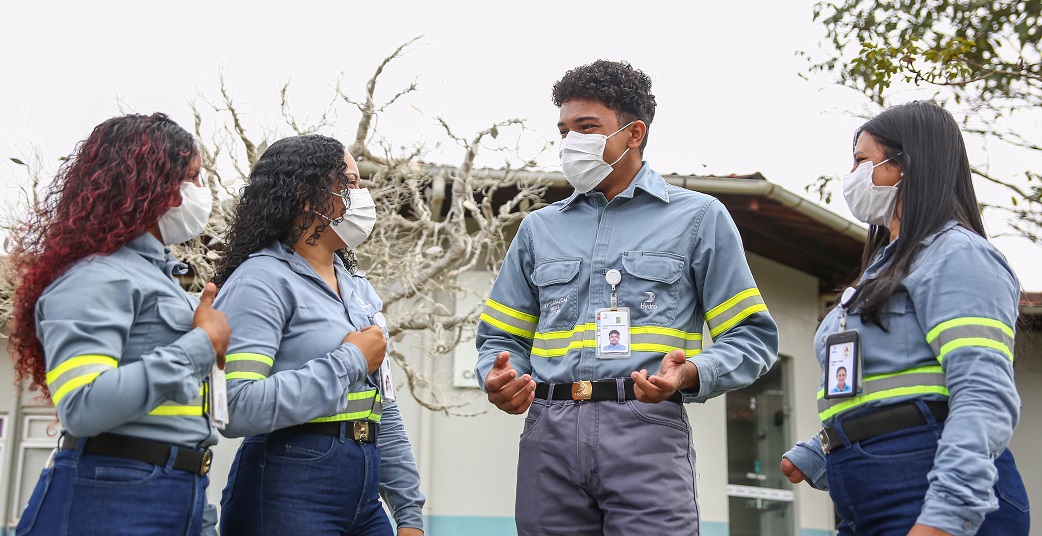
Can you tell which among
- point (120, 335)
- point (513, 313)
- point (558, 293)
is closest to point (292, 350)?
point (120, 335)

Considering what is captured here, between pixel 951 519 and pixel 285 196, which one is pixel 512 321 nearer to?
pixel 285 196

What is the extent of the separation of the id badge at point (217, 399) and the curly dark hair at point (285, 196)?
2.29ft

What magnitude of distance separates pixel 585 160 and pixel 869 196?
3.03ft

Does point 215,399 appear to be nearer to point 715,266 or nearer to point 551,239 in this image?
point 551,239

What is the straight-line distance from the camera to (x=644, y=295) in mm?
3281

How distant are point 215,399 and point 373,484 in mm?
675

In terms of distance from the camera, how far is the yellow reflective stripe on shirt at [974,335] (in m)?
2.69

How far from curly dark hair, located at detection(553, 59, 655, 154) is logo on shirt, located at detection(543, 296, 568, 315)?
0.67 metres

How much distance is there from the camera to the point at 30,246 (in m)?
3.01

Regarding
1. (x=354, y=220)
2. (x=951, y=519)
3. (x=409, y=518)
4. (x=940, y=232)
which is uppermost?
(x=354, y=220)

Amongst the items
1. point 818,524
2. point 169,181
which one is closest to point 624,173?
point 169,181

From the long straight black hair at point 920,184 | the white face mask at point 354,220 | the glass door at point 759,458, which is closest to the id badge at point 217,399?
the white face mask at point 354,220

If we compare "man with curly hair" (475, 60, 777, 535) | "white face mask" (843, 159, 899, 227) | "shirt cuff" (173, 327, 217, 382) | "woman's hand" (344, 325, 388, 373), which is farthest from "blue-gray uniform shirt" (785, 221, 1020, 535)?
"shirt cuff" (173, 327, 217, 382)

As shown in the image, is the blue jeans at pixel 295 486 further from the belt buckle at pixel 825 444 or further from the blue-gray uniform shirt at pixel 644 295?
the belt buckle at pixel 825 444
